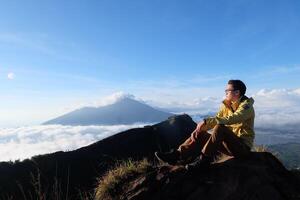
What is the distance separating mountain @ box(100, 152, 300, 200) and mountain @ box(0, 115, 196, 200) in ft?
71.4

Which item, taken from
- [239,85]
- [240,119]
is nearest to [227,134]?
[240,119]

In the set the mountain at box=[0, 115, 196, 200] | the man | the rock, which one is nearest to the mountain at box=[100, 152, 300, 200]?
the rock

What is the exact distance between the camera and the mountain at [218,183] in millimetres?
9211

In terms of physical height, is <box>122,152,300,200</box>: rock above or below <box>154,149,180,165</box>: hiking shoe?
below

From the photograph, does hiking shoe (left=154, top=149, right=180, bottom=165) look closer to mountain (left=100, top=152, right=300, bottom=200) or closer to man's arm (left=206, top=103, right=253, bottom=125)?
mountain (left=100, top=152, right=300, bottom=200)

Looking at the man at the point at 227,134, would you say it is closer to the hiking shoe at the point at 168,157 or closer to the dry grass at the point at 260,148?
the hiking shoe at the point at 168,157

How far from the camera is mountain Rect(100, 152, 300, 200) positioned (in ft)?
30.2

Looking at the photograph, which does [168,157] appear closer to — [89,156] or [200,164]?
[200,164]

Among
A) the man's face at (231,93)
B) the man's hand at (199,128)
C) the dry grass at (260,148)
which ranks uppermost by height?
the man's face at (231,93)

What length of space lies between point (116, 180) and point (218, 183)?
2650 mm

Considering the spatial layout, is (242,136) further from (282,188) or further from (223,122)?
(282,188)

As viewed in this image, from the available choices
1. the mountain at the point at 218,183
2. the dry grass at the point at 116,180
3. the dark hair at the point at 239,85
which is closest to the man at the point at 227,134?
the dark hair at the point at 239,85

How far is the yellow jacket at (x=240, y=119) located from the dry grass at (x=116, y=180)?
6.94ft

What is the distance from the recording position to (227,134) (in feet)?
32.8
